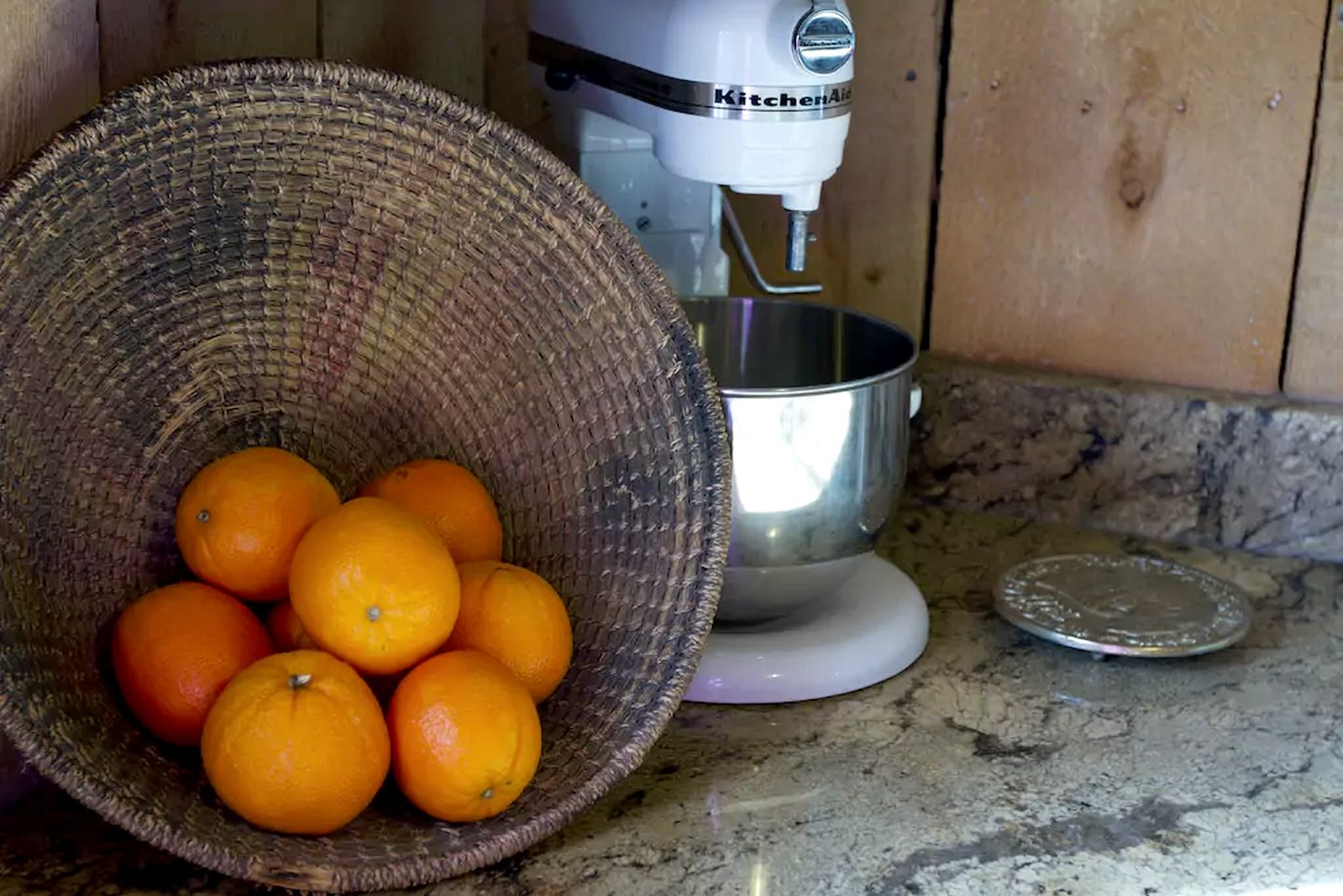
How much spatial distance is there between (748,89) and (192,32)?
33 cm

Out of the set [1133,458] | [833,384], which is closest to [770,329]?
[833,384]

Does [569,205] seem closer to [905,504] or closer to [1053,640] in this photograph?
[1053,640]

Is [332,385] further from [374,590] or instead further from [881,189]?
[881,189]

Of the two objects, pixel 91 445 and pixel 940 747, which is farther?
pixel 940 747

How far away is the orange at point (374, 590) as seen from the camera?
0.78 m

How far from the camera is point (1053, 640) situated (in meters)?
1.09

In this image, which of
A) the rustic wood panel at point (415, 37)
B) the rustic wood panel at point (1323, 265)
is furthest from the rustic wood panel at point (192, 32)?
the rustic wood panel at point (1323, 265)

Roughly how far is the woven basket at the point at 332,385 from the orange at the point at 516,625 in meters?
0.04

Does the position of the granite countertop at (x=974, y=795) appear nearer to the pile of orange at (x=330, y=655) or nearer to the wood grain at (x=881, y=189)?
the pile of orange at (x=330, y=655)

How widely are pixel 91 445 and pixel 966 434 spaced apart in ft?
2.38

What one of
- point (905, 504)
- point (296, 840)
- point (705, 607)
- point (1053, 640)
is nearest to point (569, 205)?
point (705, 607)

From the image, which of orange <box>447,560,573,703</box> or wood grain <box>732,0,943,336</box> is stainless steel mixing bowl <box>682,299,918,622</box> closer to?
orange <box>447,560,573,703</box>

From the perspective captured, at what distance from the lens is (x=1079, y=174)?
4.09 feet

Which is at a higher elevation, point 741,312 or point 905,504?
point 741,312
